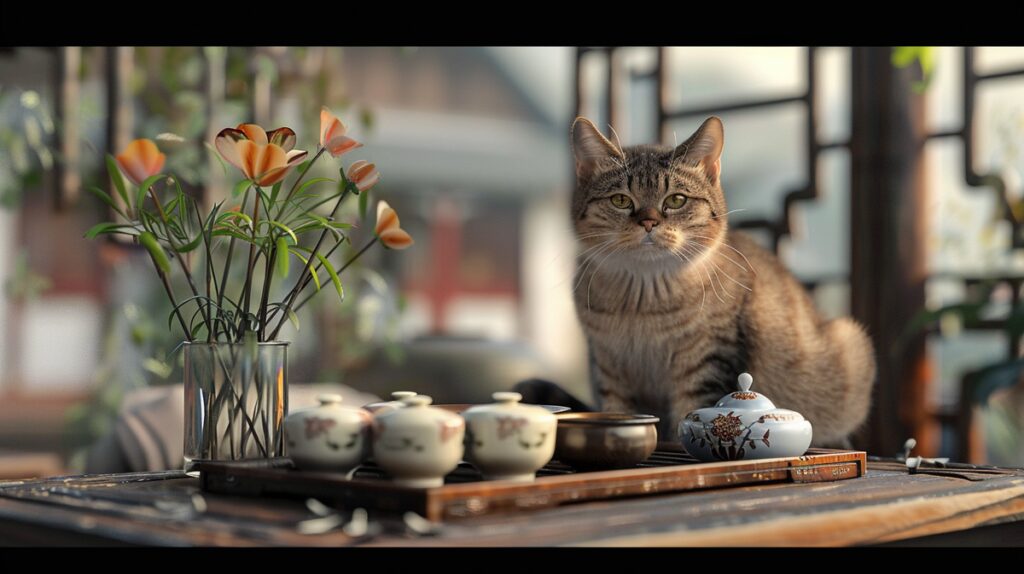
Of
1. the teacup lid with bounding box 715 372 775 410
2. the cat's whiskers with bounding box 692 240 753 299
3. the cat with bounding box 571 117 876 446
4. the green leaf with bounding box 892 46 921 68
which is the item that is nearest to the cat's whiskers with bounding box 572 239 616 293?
the cat with bounding box 571 117 876 446

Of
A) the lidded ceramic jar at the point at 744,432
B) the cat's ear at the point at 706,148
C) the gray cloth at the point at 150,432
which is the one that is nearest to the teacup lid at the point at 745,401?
the lidded ceramic jar at the point at 744,432

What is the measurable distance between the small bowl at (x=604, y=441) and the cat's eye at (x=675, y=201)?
0.57 metres

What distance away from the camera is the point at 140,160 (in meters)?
1.40

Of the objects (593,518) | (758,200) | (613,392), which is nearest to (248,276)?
(593,518)

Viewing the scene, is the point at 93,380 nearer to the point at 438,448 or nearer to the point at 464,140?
the point at 438,448

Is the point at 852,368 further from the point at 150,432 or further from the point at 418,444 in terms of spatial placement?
the point at 150,432

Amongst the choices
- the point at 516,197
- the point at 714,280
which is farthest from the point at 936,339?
the point at 516,197

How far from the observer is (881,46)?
2908 millimetres

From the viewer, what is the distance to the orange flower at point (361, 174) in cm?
147

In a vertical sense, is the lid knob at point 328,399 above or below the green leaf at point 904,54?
below

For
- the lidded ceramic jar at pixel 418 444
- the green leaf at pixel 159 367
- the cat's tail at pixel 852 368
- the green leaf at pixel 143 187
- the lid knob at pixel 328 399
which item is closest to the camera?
the lidded ceramic jar at pixel 418 444

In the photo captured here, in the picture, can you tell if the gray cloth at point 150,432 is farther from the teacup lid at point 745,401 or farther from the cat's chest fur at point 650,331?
the teacup lid at point 745,401

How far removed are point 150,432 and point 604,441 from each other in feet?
4.80
